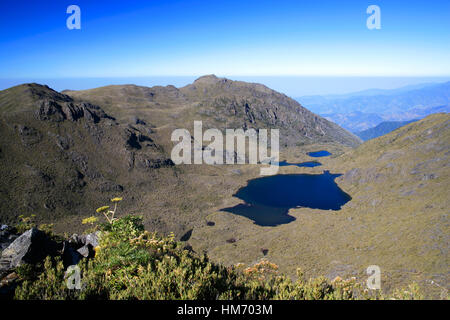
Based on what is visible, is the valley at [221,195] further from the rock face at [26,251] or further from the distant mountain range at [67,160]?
the rock face at [26,251]

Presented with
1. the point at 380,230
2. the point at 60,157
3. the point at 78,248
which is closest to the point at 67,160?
the point at 60,157

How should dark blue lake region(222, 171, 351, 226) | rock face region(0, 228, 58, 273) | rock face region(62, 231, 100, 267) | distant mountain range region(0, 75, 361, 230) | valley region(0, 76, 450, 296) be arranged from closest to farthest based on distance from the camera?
rock face region(0, 228, 58, 273)
rock face region(62, 231, 100, 267)
valley region(0, 76, 450, 296)
distant mountain range region(0, 75, 361, 230)
dark blue lake region(222, 171, 351, 226)

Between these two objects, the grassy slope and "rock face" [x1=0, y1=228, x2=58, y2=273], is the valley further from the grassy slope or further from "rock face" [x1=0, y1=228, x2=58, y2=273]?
"rock face" [x1=0, y1=228, x2=58, y2=273]

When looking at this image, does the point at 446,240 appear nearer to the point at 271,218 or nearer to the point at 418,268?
the point at 418,268

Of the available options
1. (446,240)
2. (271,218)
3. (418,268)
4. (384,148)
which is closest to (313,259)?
(418,268)

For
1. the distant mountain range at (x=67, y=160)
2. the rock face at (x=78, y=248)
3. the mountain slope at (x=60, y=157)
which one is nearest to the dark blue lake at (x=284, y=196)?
the distant mountain range at (x=67, y=160)

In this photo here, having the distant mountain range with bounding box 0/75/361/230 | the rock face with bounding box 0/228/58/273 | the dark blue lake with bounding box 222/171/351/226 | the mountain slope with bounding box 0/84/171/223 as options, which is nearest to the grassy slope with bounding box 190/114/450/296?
the dark blue lake with bounding box 222/171/351/226

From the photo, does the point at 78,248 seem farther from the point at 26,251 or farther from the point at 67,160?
the point at 67,160
